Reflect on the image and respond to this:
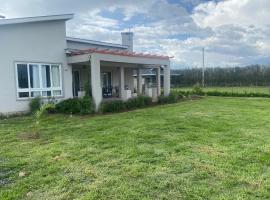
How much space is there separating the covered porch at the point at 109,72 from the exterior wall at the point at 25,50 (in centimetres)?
102

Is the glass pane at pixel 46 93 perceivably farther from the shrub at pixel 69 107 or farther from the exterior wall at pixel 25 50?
the shrub at pixel 69 107

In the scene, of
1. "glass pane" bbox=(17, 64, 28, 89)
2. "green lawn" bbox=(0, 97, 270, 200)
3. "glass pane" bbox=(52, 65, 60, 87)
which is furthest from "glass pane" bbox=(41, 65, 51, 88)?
"green lawn" bbox=(0, 97, 270, 200)

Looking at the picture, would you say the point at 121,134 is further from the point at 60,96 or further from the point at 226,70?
the point at 226,70

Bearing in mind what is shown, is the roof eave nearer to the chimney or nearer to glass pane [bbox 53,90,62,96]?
glass pane [bbox 53,90,62,96]

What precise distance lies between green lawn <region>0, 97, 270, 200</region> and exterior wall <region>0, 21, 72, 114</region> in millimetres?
3865

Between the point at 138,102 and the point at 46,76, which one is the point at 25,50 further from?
the point at 138,102

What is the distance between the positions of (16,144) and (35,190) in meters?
3.40

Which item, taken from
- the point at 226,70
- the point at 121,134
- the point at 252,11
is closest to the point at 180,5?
the point at 252,11

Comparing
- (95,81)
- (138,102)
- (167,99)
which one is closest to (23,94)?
(95,81)

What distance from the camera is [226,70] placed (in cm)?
4581

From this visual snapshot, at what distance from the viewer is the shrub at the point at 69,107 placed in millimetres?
12970

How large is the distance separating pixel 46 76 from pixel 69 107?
2.44 m

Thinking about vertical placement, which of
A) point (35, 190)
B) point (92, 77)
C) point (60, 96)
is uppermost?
point (92, 77)

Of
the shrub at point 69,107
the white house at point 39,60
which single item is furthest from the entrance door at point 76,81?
the shrub at point 69,107
